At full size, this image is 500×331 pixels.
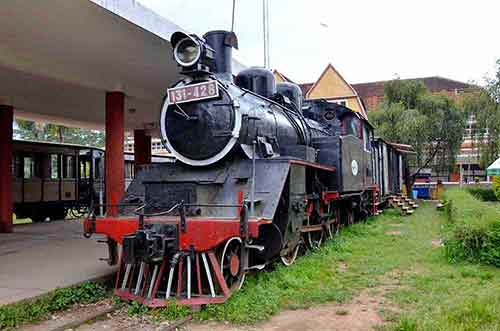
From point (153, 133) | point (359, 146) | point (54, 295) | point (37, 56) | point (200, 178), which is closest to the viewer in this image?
point (54, 295)

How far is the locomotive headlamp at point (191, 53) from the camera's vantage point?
612cm

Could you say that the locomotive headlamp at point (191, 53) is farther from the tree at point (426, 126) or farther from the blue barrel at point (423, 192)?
the blue barrel at point (423, 192)

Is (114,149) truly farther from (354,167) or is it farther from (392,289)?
(392,289)

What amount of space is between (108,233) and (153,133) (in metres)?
14.6

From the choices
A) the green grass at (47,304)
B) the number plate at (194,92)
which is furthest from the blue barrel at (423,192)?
the green grass at (47,304)

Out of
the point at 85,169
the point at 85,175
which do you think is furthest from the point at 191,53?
the point at 85,175

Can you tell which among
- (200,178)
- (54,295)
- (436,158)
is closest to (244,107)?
(200,178)

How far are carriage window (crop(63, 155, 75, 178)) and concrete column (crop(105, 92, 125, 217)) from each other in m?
6.33

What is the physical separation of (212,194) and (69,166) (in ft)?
41.1

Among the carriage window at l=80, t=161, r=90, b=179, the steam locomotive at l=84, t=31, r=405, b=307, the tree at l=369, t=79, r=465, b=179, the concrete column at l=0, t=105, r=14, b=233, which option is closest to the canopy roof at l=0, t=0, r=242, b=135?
the concrete column at l=0, t=105, r=14, b=233

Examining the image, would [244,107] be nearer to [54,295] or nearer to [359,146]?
[54,295]

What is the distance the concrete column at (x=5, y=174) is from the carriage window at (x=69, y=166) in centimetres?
501

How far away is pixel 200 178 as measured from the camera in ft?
20.4

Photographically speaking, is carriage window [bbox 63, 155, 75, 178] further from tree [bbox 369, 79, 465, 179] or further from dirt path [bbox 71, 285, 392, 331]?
tree [bbox 369, 79, 465, 179]
